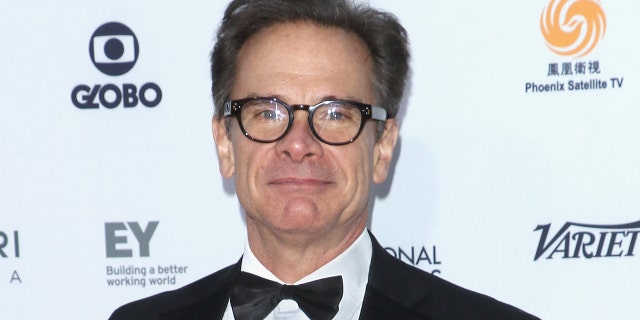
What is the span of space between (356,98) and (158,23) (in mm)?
830

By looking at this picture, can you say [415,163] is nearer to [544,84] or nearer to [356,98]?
[544,84]

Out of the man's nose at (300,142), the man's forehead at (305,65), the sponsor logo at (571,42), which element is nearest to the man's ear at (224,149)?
the man's forehead at (305,65)

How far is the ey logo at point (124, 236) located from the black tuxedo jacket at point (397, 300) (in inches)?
18.3

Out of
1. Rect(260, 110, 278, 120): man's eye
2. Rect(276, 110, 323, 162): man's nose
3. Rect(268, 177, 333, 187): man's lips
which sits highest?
Rect(260, 110, 278, 120): man's eye

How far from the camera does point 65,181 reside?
103 inches

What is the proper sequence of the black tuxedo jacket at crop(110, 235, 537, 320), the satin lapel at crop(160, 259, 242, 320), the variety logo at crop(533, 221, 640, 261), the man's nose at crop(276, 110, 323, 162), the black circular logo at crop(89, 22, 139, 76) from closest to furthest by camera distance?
the man's nose at crop(276, 110, 323, 162), the black tuxedo jacket at crop(110, 235, 537, 320), the satin lapel at crop(160, 259, 242, 320), the variety logo at crop(533, 221, 640, 261), the black circular logo at crop(89, 22, 139, 76)

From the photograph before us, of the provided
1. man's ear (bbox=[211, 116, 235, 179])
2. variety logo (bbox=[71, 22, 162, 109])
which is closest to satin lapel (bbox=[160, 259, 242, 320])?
man's ear (bbox=[211, 116, 235, 179])

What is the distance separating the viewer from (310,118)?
1908 mm

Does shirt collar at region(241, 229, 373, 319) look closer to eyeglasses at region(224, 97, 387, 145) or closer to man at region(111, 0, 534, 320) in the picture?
man at region(111, 0, 534, 320)

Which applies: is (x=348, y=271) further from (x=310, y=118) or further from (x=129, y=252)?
(x=129, y=252)

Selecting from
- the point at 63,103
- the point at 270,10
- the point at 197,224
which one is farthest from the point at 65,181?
the point at 270,10

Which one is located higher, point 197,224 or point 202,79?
point 202,79

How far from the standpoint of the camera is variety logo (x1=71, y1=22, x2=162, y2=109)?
261cm

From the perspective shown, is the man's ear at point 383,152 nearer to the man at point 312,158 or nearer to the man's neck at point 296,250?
the man at point 312,158
